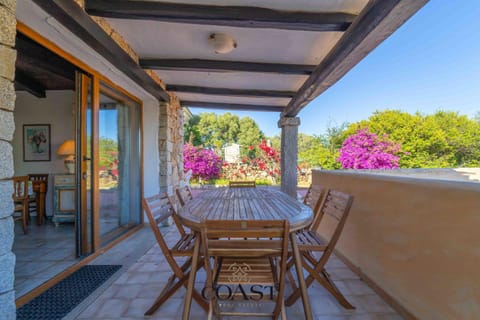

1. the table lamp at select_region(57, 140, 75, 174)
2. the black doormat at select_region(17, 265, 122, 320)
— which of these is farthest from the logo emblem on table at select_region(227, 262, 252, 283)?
the table lamp at select_region(57, 140, 75, 174)

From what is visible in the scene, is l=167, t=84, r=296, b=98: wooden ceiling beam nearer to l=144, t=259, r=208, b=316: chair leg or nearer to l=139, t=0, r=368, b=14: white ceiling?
l=139, t=0, r=368, b=14: white ceiling

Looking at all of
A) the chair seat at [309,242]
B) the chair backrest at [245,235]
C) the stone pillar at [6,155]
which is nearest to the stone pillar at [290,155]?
the chair seat at [309,242]

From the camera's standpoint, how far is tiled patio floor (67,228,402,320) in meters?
1.64

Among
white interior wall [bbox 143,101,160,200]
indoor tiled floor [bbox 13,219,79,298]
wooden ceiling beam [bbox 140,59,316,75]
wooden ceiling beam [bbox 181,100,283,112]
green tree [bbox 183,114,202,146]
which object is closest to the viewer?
indoor tiled floor [bbox 13,219,79,298]

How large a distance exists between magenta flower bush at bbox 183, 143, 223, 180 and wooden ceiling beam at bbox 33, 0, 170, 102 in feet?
18.2

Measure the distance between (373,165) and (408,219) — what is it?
18.5ft

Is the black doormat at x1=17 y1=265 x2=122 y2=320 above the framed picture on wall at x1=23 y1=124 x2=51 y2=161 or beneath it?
beneath

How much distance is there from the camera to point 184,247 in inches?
72.7

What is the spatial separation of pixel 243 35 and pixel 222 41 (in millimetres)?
212

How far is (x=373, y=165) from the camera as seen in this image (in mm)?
6668

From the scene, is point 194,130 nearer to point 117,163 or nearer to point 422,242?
point 117,163

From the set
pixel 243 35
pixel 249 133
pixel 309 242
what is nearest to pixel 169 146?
pixel 243 35

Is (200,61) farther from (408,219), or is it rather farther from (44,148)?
(44,148)

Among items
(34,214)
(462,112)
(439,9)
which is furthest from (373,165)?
(34,214)
